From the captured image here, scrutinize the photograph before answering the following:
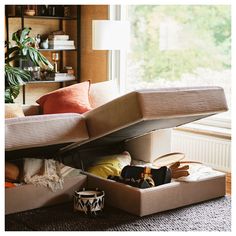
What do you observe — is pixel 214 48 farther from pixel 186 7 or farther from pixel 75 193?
pixel 75 193

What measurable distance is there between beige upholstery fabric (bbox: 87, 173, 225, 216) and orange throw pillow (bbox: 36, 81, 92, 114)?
0.98 meters

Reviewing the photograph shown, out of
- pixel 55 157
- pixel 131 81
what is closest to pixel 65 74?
pixel 131 81

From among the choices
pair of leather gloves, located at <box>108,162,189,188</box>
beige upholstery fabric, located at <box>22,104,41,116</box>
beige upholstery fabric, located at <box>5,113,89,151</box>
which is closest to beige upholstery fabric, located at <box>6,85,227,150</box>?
beige upholstery fabric, located at <box>5,113,89,151</box>

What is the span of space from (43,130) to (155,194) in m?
0.81

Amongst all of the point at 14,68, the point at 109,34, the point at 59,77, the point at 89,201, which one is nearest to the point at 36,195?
the point at 89,201

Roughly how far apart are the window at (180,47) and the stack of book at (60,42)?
716 millimetres

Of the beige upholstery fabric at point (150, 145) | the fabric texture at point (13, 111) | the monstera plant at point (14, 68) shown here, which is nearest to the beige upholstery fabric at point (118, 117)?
the beige upholstery fabric at point (150, 145)

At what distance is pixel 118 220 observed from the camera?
3326 millimetres

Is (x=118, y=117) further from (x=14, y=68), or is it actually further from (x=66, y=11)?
(x=66, y=11)

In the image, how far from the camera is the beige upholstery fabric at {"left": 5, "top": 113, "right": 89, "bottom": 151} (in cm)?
315

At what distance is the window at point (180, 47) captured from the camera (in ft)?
18.5

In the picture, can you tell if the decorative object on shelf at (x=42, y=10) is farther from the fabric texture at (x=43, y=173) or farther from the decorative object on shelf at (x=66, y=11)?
the fabric texture at (x=43, y=173)

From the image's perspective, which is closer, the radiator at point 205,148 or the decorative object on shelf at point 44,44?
the radiator at point 205,148

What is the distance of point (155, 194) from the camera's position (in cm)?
342
